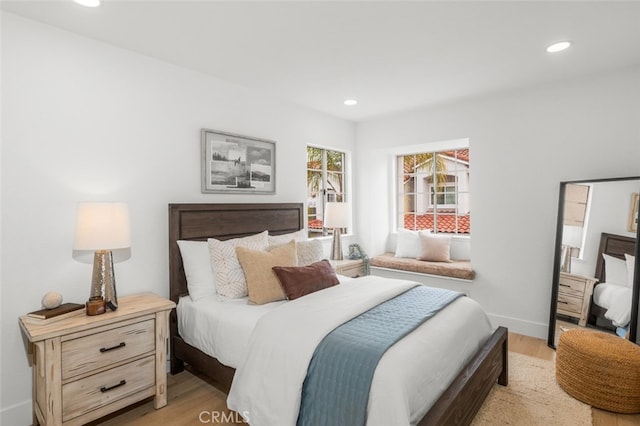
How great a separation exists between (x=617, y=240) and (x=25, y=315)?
4.39 m

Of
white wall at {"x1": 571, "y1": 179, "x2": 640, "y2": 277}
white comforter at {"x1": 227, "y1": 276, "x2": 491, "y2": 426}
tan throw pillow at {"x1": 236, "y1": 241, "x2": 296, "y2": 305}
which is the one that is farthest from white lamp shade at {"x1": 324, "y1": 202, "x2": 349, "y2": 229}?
white wall at {"x1": 571, "y1": 179, "x2": 640, "y2": 277}

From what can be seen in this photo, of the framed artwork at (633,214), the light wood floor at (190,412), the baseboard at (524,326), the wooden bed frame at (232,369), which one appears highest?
the framed artwork at (633,214)

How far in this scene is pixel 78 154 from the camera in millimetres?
2367

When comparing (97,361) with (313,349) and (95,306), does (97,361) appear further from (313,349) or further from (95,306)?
(313,349)

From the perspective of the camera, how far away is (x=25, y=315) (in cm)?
Result: 210

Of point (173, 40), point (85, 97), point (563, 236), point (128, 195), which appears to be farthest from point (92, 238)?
point (563, 236)

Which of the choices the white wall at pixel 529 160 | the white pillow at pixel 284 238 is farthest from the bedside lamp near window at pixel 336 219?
the white wall at pixel 529 160

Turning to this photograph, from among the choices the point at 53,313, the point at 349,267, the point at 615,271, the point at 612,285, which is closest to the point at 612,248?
the point at 615,271

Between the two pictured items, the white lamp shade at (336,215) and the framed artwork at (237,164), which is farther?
the white lamp shade at (336,215)

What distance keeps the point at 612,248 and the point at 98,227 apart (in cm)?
392

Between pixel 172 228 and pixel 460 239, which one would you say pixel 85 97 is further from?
pixel 460 239

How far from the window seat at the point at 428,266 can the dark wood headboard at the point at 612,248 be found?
3.82 feet

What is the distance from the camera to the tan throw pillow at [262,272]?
2.51m

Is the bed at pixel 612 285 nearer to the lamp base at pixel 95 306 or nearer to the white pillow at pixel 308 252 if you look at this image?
the white pillow at pixel 308 252
